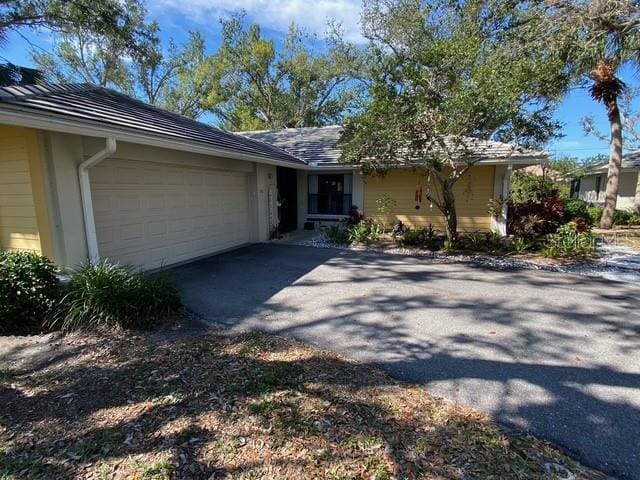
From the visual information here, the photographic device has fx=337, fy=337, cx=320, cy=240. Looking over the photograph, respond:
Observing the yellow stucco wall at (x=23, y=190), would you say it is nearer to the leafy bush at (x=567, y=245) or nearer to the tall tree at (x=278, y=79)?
the leafy bush at (x=567, y=245)

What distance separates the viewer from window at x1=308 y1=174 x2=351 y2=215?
12.9 meters

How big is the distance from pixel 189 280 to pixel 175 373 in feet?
11.5

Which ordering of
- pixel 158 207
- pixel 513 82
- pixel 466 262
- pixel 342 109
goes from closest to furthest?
pixel 513 82 < pixel 158 207 < pixel 466 262 < pixel 342 109

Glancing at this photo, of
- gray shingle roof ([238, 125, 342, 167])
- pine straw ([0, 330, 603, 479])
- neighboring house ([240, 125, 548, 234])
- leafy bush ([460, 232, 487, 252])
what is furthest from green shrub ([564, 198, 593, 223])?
pine straw ([0, 330, 603, 479])

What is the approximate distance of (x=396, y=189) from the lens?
40.3 ft

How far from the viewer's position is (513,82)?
20.4 feet

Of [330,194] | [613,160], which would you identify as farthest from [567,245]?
[613,160]

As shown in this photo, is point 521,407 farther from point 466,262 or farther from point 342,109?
point 342,109

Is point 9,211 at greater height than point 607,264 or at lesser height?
greater

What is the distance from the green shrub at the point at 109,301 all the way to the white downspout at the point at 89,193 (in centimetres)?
100

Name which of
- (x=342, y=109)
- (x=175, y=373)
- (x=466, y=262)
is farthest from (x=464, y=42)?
(x=342, y=109)

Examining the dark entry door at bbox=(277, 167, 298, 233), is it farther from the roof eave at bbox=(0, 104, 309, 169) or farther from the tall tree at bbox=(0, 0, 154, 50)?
the tall tree at bbox=(0, 0, 154, 50)

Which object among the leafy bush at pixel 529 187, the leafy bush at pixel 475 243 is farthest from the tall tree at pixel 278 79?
the leafy bush at pixel 475 243

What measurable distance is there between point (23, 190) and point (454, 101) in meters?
7.46
